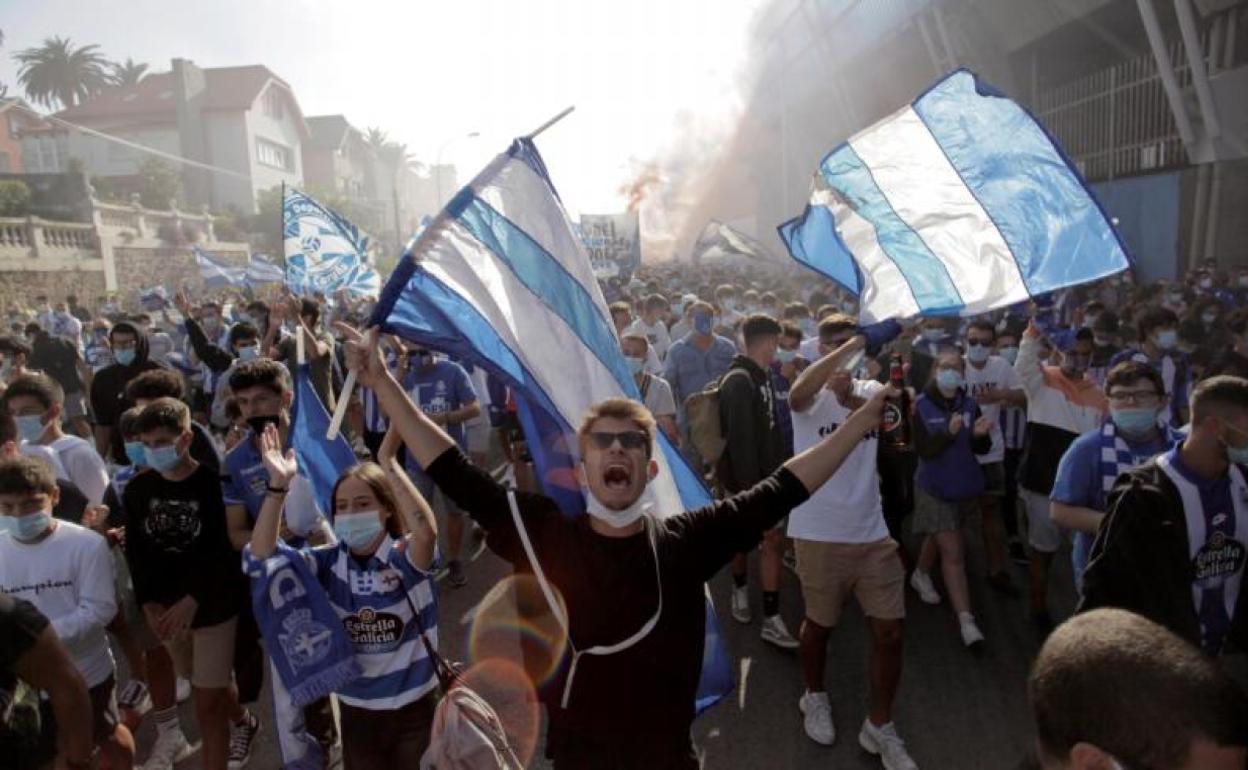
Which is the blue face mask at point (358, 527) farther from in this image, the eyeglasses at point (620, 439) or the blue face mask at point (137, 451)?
the blue face mask at point (137, 451)

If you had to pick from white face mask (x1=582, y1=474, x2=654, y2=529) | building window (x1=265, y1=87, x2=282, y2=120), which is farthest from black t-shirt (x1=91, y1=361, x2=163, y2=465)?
building window (x1=265, y1=87, x2=282, y2=120)

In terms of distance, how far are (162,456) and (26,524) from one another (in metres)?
0.60

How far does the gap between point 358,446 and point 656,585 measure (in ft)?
26.9

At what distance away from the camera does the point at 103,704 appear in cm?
346

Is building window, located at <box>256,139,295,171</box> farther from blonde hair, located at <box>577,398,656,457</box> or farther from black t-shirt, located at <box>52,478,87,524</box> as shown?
blonde hair, located at <box>577,398,656,457</box>

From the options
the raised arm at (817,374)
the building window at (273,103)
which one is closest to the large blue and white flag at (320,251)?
the raised arm at (817,374)

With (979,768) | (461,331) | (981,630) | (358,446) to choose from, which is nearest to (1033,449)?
(981,630)

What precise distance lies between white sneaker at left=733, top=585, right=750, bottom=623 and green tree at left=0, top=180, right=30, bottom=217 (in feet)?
105

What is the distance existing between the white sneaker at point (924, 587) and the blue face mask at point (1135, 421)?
2175mm

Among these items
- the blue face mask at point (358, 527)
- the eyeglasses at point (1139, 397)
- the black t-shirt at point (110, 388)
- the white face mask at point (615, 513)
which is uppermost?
the black t-shirt at point (110, 388)

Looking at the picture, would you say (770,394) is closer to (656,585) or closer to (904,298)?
(904,298)

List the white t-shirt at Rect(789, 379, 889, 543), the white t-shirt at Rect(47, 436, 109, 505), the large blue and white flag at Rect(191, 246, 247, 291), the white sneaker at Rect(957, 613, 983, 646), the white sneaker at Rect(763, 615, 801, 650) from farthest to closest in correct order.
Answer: the large blue and white flag at Rect(191, 246, 247, 291) → the white sneaker at Rect(763, 615, 801, 650) → the white sneaker at Rect(957, 613, 983, 646) → the white t-shirt at Rect(47, 436, 109, 505) → the white t-shirt at Rect(789, 379, 889, 543)

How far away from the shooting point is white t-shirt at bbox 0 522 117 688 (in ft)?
10.7

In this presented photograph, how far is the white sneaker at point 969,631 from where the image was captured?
4.92m
